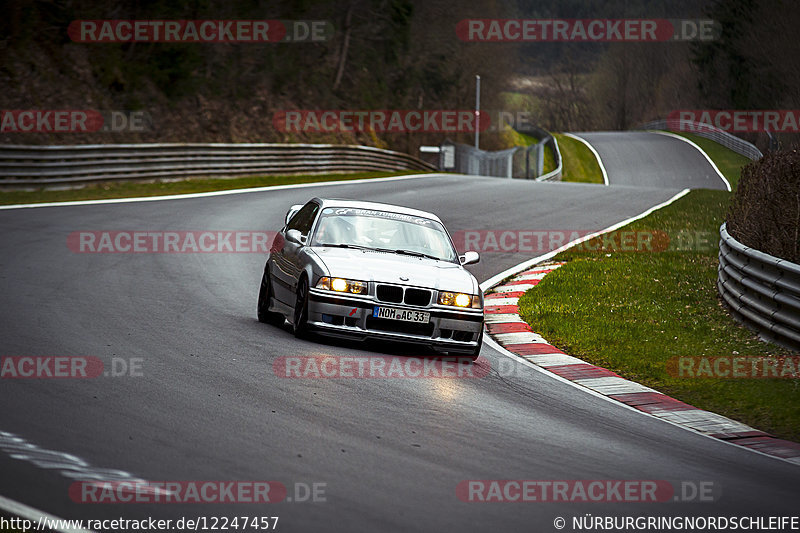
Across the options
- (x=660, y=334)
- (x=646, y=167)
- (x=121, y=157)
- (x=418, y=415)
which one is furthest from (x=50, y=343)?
(x=646, y=167)

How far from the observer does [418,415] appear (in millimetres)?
7691

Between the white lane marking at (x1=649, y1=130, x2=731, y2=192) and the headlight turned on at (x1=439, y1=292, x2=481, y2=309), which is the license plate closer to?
the headlight turned on at (x1=439, y1=292, x2=481, y2=309)

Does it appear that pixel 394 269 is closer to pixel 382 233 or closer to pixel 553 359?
pixel 382 233

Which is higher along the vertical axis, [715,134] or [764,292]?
[715,134]

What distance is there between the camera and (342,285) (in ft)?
33.3

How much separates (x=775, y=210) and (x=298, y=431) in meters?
7.80

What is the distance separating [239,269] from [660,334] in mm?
6756

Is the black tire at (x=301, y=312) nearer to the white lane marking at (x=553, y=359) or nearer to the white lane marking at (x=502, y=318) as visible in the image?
the white lane marking at (x=553, y=359)

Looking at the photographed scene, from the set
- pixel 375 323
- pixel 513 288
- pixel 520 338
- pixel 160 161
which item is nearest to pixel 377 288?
pixel 375 323

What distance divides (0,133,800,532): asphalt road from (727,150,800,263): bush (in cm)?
384

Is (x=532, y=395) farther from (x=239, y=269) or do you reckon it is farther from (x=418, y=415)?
(x=239, y=269)

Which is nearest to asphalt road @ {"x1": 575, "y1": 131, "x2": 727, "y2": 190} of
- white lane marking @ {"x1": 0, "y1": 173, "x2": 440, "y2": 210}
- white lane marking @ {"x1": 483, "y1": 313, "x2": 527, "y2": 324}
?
white lane marking @ {"x1": 0, "y1": 173, "x2": 440, "y2": 210}

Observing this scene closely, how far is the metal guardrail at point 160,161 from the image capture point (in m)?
25.9

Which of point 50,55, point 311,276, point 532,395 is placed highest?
point 50,55
